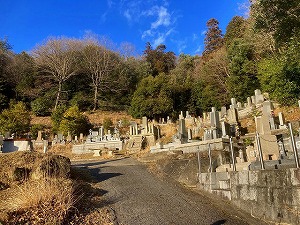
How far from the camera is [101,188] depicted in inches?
302

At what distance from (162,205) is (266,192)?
241cm

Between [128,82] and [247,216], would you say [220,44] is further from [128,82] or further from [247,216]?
[247,216]

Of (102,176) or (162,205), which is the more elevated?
(102,176)

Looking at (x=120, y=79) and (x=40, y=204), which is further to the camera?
(x=120, y=79)

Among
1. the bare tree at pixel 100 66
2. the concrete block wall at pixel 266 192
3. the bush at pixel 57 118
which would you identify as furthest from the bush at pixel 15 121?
the concrete block wall at pixel 266 192

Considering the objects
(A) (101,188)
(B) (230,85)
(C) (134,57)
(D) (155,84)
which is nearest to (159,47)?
(C) (134,57)

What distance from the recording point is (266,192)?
5234mm

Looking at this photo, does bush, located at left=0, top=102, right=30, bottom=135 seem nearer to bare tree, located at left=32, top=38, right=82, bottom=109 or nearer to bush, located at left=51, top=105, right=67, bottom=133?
bush, located at left=51, top=105, right=67, bottom=133

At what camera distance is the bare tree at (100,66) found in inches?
1411

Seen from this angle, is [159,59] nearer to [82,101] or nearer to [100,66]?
[100,66]

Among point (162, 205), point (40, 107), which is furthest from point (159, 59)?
point (162, 205)

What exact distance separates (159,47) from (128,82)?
1354 cm

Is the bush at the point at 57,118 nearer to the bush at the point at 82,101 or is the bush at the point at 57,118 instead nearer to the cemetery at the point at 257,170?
the bush at the point at 82,101

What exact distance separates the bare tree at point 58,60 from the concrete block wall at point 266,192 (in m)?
30.2
